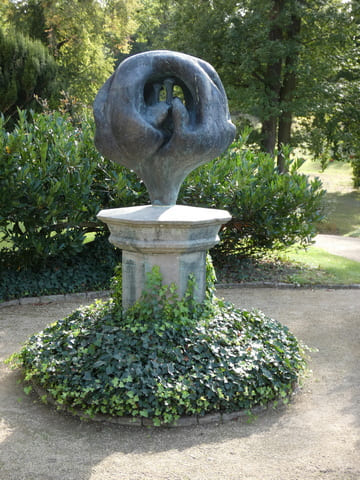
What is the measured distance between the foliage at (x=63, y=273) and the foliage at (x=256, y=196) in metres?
1.68

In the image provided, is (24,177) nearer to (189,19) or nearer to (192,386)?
(192,386)

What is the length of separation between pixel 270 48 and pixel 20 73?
751cm

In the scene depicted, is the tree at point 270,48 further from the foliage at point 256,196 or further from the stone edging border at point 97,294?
the stone edging border at point 97,294

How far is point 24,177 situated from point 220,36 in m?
11.5

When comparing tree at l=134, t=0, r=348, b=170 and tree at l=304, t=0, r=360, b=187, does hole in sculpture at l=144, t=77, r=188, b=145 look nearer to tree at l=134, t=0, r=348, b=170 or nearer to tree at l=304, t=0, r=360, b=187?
tree at l=134, t=0, r=348, b=170

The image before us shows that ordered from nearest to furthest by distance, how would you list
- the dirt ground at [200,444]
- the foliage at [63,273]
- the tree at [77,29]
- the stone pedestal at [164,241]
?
the dirt ground at [200,444] < the stone pedestal at [164,241] < the foliage at [63,273] < the tree at [77,29]

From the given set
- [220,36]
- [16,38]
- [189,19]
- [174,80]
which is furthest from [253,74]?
[174,80]

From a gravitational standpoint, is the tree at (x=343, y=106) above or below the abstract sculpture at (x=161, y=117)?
above

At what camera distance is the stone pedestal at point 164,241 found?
14.9ft

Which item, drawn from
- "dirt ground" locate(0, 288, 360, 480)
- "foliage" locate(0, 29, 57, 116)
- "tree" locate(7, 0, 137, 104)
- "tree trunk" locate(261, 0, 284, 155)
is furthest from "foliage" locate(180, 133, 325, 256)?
"tree" locate(7, 0, 137, 104)

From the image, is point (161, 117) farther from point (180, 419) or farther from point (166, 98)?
point (180, 419)

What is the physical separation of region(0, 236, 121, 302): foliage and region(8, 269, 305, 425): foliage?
2782 mm

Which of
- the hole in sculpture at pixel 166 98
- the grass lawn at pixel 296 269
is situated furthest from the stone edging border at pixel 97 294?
the hole in sculpture at pixel 166 98

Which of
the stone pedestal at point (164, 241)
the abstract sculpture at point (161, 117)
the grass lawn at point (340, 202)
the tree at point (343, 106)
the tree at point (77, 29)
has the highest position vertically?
the tree at point (77, 29)
